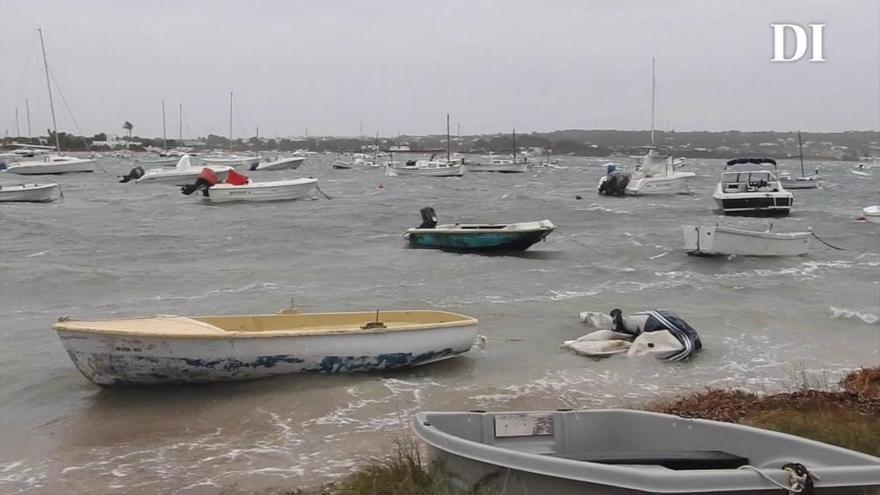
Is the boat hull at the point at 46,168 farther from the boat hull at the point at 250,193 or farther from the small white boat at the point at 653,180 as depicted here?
the small white boat at the point at 653,180

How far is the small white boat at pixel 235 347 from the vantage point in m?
9.53

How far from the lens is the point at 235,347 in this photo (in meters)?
9.81

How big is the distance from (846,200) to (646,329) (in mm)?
48225

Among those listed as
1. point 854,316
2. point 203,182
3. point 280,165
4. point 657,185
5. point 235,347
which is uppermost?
point 280,165

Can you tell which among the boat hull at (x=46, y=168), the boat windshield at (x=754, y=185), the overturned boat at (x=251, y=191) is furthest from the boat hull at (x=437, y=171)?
the boat windshield at (x=754, y=185)

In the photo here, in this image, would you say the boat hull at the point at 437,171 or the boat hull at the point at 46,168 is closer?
the boat hull at the point at 46,168

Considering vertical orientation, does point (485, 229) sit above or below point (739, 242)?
above

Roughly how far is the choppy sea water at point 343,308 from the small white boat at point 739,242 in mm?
337

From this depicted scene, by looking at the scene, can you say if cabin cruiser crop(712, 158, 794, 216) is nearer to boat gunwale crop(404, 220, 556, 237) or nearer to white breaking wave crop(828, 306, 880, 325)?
boat gunwale crop(404, 220, 556, 237)

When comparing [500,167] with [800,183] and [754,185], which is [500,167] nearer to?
[800,183]

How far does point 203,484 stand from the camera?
23.2ft

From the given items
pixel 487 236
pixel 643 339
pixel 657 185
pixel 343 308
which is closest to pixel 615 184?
pixel 657 185

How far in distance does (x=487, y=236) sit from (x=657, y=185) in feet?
105

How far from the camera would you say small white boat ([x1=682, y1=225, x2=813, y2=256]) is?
22.8 meters
